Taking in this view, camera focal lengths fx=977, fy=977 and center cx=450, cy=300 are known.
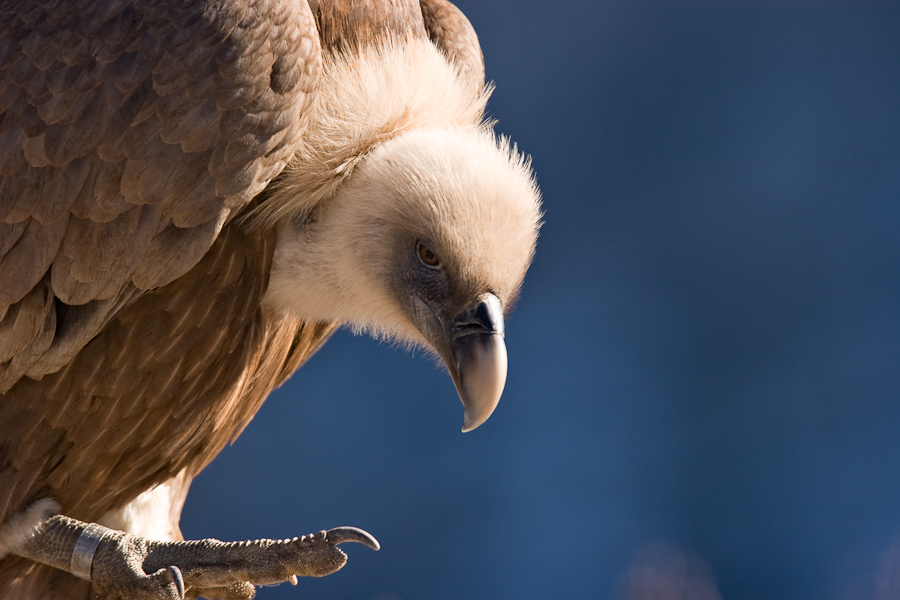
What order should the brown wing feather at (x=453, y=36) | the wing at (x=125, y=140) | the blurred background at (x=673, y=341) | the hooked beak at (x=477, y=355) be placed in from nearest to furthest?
1. the wing at (x=125, y=140)
2. the hooked beak at (x=477, y=355)
3. the brown wing feather at (x=453, y=36)
4. the blurred background at (x=673, y=341)

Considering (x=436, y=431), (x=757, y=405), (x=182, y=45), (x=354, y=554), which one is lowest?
(x=354, y=554)

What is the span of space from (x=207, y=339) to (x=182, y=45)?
396 millimetres

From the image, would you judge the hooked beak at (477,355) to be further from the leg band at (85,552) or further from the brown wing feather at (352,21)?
the leg band at (85,552)

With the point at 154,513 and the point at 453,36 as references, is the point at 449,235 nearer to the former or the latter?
the point at 453,36

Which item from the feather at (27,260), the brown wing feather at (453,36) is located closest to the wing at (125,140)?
the feather at (27,260)

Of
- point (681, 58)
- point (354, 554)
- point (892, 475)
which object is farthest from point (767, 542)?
point (681, 58)

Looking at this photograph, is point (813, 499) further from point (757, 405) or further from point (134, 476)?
point (134, 476)

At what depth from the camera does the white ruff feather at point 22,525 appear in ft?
4.42

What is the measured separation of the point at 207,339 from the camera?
1.32 meters

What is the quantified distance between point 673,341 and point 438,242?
9.24ft

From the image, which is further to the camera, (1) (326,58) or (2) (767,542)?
(2) (767,542)

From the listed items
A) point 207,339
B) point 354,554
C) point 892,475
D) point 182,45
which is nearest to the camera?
point 182,45

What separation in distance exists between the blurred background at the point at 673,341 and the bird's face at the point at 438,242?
2502mm

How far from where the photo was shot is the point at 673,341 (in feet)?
13.1
